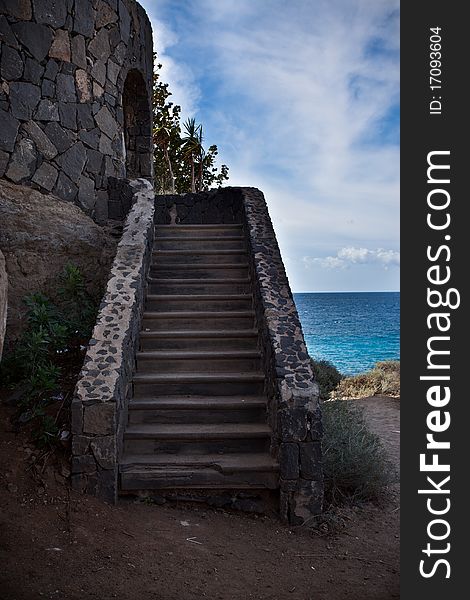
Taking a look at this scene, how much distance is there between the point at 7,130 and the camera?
251 inches

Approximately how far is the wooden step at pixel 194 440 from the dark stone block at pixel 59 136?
12.5ft

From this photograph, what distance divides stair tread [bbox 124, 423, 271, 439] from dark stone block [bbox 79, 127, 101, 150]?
13.0ft

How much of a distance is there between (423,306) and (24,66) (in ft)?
18.1

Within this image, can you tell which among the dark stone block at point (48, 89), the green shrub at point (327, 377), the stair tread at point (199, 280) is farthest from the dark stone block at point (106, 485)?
the green shrub at point (327, 377)

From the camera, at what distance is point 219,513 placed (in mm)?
4328

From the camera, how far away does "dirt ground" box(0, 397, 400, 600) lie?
10.3ft

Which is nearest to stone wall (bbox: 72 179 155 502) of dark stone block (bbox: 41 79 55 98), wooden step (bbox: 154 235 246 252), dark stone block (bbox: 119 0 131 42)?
wooden step (bbox: 154 235 246 252)

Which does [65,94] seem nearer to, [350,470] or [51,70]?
[51,70]

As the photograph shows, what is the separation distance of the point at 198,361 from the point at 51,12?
14.9 feet

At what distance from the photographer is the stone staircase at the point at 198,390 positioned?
4.37m

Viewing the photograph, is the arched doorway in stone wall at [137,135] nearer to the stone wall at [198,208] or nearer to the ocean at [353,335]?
the stone wall at [198,208]

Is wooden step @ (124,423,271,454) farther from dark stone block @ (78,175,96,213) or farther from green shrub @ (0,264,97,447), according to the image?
dark stone block @ (78,175,96,213)

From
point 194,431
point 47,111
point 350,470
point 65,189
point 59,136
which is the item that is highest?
→ point 47,111

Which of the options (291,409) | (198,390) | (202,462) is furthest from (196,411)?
(291,409)
